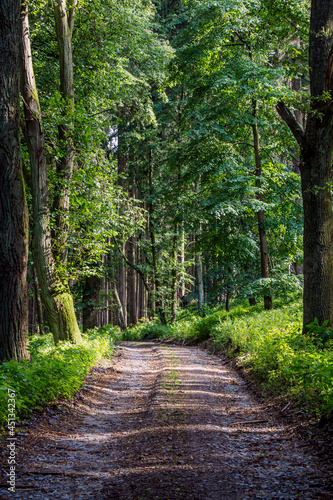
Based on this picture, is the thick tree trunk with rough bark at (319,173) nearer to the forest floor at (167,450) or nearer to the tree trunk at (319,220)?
the tree trunk at (319,220)

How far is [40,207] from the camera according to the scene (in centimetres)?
919

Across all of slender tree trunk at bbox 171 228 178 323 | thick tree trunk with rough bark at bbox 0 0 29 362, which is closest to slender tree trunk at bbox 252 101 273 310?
thick tree trunk with rough bark at bbox 0 0 29 362

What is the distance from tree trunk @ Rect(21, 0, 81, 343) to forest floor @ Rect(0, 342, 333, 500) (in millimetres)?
2711

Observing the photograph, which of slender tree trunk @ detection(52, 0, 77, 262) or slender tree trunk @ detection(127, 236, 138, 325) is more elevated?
slender tree trunk @ detection(52, 0, 77, 262)

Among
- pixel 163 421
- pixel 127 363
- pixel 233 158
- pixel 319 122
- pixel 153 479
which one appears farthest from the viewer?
pixel 233 158

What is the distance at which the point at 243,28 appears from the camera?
12484 mm

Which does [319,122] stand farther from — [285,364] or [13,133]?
[13,133]

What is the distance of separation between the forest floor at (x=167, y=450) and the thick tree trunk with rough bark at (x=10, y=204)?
64.6 inches

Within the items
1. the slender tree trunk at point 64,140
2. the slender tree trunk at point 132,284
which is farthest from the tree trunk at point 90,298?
the slender tree trunk at point 132,284

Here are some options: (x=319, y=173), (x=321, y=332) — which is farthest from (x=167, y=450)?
(x=319, y=173)

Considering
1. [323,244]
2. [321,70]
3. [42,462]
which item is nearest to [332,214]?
[323,244]

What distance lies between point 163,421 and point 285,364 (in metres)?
2.49

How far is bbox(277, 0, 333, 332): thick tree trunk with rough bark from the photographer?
717 cm

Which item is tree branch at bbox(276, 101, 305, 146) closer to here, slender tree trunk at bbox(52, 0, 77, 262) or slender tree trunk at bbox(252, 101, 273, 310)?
slender tree trunk at bbox(52, 0, 77, 262)
